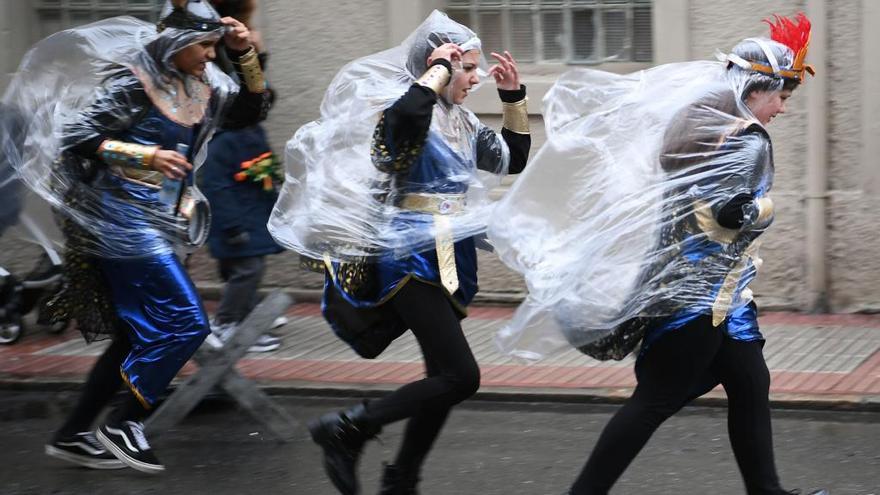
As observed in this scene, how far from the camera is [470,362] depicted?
4453 millimetres

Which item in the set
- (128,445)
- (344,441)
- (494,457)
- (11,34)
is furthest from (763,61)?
(11,34)

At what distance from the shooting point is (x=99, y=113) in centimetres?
504

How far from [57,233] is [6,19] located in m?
3.85

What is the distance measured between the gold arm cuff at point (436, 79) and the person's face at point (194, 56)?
110cm

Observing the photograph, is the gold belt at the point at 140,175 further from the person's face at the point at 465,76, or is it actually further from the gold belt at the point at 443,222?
the person's face at the point at 465,76

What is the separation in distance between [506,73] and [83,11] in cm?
507

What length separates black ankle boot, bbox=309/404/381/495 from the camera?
4.55 metres

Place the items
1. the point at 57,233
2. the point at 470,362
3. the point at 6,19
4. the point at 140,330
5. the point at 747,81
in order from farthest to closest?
the point at 6,19
the point at 57,233
the point at 140,330
the point at 470,362
the point at 747,81

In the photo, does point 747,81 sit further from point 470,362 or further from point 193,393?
point 193,393

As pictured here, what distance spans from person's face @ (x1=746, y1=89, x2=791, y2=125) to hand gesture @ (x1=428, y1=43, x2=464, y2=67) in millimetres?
962

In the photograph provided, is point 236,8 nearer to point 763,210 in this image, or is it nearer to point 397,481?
point 397,481

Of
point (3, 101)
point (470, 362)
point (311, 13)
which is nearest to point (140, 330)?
point (3, 101)

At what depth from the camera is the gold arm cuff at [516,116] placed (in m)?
4.89

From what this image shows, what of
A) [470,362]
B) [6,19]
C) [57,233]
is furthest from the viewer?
[6,19]
